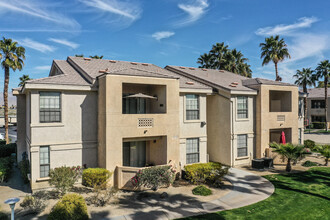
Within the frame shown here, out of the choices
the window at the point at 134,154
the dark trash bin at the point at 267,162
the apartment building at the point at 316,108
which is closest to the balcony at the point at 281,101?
the dark trash bin at the point at 267,162

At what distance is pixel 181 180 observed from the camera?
1559cm

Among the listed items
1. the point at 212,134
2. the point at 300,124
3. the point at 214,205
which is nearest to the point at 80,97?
the point at 214,205

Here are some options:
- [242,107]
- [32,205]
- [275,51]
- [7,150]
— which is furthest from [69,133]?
[275,51]

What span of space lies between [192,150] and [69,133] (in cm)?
A: 922

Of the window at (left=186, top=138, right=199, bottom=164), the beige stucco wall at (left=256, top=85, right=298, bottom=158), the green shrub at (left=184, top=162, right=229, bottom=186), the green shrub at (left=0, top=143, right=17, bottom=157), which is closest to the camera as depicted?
the green shrub at (left=184, top=162, right=229, bottom=186)

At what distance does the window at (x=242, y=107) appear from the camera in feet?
63.6

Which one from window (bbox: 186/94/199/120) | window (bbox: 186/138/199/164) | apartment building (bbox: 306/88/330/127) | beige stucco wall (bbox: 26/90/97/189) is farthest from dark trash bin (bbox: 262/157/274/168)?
apartment building (bbox: 306/88/330/127)

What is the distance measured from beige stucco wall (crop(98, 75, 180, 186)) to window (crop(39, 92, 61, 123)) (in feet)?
8.35

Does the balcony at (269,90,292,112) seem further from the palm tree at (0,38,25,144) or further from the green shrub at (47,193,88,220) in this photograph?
the palm tree at (0,38,25,144)

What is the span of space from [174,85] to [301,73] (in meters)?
46.4

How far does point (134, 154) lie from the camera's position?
→ 17.3m

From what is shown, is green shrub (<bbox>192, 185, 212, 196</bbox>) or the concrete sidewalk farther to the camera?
green shrub (<bbox>192, 185, 212, 196</bbox>)

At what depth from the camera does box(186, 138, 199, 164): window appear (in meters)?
17.6

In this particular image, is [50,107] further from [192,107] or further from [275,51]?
[275,51]
